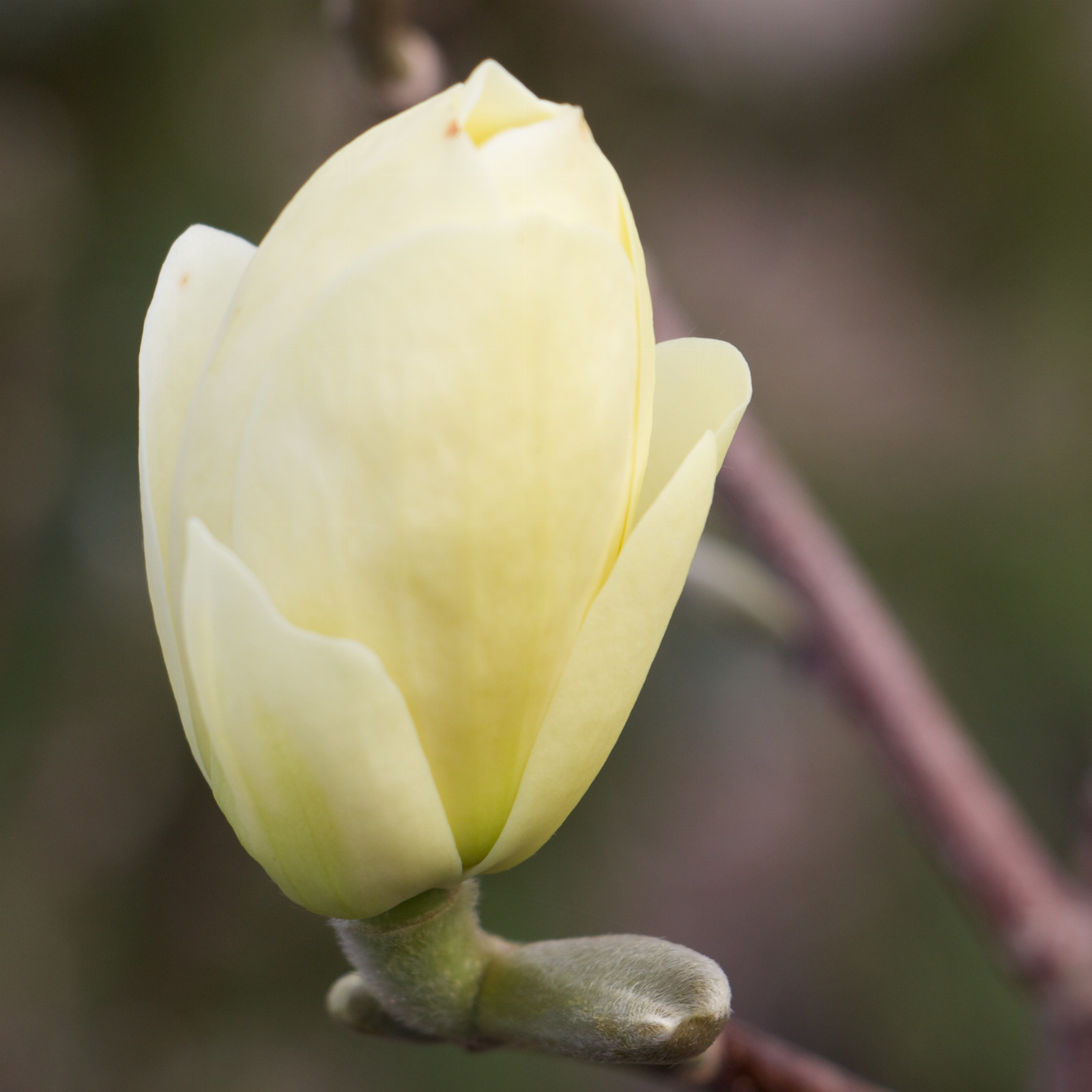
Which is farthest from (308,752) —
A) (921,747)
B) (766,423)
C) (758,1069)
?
(766,423)

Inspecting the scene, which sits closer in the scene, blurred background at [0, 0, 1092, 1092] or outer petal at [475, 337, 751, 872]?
outer petal at [475, 337, 751, 872]

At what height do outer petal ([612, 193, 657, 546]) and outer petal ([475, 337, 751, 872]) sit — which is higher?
outer petal ([612, 193, 657, 546])

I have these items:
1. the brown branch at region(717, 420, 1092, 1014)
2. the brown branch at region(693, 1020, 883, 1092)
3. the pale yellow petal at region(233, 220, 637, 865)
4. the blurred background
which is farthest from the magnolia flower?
the blurred background

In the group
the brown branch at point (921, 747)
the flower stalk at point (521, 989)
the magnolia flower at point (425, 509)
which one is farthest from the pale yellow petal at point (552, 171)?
the brown branch at point (921, 747)

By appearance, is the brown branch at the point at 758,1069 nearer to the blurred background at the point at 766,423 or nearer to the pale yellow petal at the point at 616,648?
the pale yellow petal at the point at 616,648

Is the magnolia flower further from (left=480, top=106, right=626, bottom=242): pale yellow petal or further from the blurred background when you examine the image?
the blurred background

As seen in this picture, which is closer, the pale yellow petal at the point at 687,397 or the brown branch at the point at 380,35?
the pale yellow petal at the point at 687,397

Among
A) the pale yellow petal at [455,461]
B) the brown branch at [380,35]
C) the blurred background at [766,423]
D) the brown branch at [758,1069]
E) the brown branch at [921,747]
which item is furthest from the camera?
the blurred background at [766,423]
